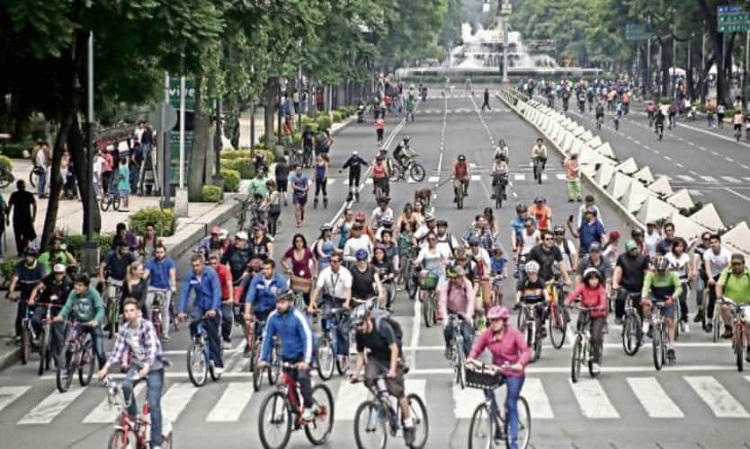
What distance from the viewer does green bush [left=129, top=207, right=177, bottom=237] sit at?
4082 centimetres

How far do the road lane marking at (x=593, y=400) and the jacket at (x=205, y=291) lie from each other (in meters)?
4.86

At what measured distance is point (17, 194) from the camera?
Answer: 3725 cm

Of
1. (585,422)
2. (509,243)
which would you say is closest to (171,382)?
(585,422)

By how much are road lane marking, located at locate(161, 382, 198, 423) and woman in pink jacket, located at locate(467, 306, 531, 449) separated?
15.9ft

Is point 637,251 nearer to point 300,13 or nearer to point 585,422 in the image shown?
point 585,422

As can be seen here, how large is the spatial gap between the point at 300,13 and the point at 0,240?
8.18 meters

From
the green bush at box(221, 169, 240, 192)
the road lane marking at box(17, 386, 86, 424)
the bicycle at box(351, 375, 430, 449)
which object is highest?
the green bush at box(221, 169, 240, 192)

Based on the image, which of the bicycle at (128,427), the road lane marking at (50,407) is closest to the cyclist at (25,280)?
the road lane marking at (50,407)

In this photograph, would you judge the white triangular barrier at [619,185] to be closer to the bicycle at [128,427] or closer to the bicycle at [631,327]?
the bicycle at [631,327]

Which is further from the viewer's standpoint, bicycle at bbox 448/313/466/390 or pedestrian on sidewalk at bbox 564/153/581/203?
pedestrian on sidewalk at bbox 564/153/581/203

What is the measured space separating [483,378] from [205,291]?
7.04 meters

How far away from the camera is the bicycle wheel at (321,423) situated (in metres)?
19.7

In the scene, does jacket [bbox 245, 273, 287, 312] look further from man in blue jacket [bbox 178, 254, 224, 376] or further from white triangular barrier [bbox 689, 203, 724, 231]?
white triangular barrier [bbox 689, 203, 724, 231]

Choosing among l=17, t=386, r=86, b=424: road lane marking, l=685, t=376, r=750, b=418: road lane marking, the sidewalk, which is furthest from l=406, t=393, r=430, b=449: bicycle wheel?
the sidewalk
